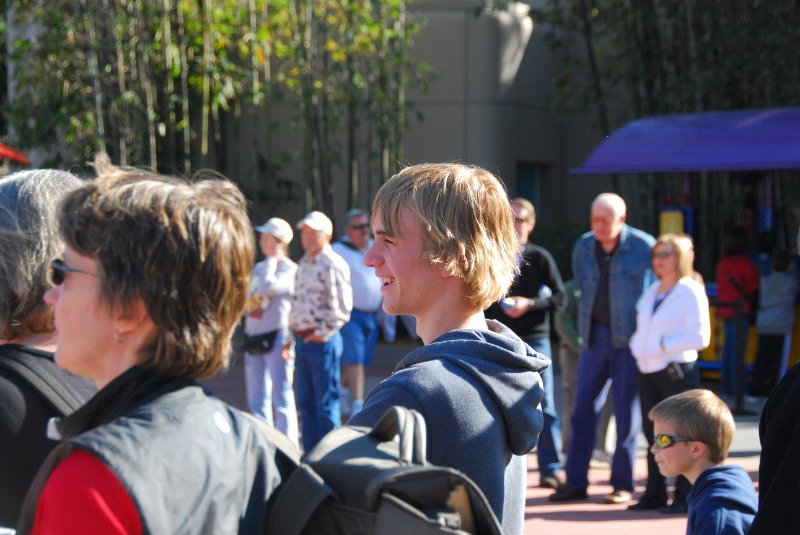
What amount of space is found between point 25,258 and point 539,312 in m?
5.44

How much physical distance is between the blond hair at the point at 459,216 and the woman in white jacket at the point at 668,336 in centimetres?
458

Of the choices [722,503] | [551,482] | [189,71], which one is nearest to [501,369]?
[722,503]

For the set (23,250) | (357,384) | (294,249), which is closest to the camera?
(23,250)

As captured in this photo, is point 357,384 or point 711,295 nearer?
point 357,384

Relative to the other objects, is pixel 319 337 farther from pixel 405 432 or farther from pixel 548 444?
pixel 405 432

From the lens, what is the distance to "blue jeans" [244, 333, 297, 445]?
888 centimetres

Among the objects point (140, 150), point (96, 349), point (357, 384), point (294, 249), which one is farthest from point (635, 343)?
point (294, 249)

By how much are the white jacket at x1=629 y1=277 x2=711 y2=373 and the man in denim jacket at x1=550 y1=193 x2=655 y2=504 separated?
1.05 feet

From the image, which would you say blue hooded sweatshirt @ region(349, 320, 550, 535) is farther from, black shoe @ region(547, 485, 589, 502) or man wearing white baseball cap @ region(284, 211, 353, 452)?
man wearing white baseball cap @ region(284, 211, 353, 452)

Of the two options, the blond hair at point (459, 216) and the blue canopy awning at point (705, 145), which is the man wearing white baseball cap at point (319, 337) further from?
the blond hair at point (459, 216)

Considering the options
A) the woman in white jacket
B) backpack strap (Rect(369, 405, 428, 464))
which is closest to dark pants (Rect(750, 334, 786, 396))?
the woman in white jacket

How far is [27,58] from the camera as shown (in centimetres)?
1605

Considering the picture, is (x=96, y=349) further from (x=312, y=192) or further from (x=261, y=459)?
(x=312, y=192)

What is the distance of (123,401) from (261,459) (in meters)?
0.23
